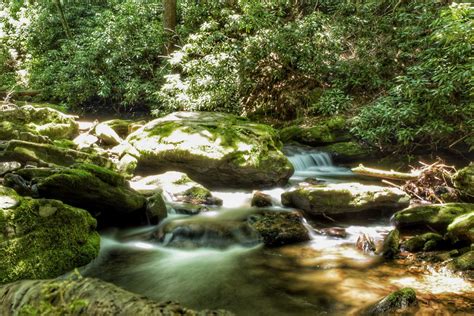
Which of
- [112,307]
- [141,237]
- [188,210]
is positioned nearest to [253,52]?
[188,210]

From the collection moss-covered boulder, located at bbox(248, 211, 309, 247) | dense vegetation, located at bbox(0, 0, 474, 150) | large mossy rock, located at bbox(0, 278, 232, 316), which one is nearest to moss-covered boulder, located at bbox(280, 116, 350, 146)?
dense vegetation, located at bbox(0, 0, 474, 150)

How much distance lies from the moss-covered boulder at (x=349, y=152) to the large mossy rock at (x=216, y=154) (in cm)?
199

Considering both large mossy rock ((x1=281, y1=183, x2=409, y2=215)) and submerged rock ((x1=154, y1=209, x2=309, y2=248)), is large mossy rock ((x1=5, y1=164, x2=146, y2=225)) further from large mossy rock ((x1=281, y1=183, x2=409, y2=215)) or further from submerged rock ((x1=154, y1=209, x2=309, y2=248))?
large mossy rock ((x1=281, y1=183, x2=409, y2=215))

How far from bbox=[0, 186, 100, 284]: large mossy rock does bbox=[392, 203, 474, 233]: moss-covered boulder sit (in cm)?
469

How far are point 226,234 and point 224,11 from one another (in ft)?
31.5

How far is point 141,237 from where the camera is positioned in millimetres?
5785

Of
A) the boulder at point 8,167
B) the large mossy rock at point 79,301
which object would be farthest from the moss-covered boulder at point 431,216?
the boulder at point 8,167

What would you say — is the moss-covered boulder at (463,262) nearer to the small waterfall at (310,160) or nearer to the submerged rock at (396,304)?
the submerged rock at (396,304)

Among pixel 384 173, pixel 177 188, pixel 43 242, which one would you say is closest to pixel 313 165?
pixel 384 173

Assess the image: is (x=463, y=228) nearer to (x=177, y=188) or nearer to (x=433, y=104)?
(x=433, y=104)

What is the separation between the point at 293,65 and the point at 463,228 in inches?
318

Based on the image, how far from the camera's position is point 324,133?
10.2 meters

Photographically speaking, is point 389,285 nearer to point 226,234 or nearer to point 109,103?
point 226,234

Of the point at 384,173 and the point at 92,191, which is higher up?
the point at 92,191
